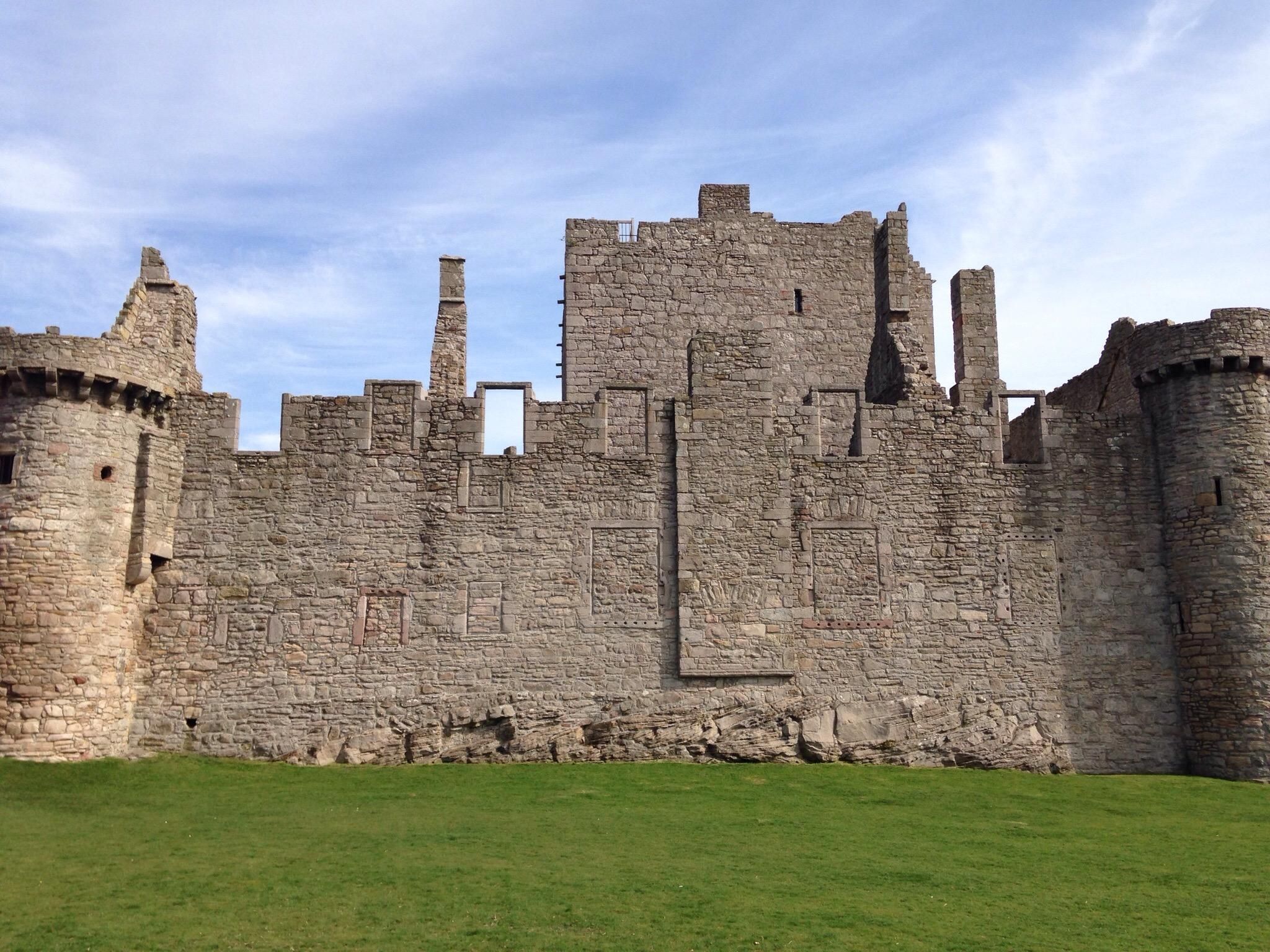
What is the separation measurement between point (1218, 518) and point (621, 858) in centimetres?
1163

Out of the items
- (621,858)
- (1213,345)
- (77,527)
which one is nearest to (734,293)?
(1213,345)

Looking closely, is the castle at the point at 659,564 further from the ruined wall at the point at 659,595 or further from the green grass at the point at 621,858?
the green grass at the point at 621,858

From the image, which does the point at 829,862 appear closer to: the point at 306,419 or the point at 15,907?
the point at 15,907

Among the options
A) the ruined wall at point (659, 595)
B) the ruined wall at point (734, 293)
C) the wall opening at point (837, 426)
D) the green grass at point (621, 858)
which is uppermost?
the ruined wall at point (734, 293)

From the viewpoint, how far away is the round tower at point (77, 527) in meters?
16.0

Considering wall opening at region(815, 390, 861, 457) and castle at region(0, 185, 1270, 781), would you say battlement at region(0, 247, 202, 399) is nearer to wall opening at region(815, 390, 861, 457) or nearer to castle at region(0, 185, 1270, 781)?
castle at region(0, 185, 1270, 781)

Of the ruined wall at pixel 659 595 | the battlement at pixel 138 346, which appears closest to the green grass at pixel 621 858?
the ruined wall at pixel 659 595

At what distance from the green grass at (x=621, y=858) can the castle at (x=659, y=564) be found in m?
0.93

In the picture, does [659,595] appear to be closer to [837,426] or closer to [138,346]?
[837,426]

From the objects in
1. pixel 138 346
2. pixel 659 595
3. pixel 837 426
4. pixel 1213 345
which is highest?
pixel 1213 345

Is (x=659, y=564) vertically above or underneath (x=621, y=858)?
above

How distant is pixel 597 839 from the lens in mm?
12461

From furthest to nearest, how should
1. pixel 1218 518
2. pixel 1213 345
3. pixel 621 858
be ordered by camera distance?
pixel 1213 345, pixel 1218 518, pixel 621 858

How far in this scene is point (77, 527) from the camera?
16.7m
